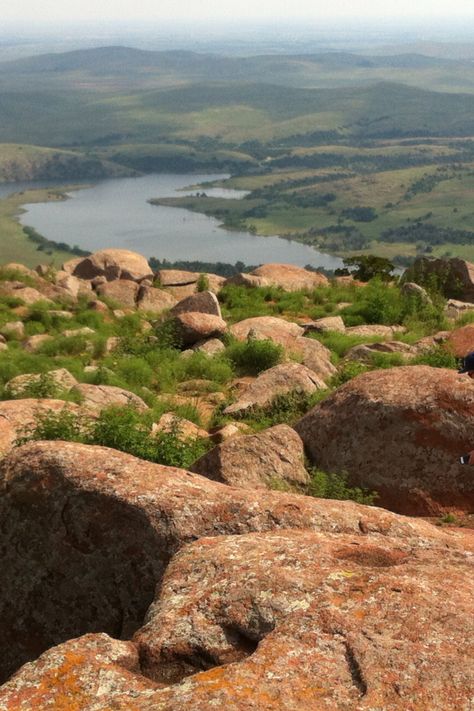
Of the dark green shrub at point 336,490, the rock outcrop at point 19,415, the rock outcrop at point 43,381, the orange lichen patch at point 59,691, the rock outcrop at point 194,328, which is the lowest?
the rock outcrop at point 194,328

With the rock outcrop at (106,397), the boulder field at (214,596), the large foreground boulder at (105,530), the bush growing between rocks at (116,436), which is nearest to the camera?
the boulder field at (214,596)

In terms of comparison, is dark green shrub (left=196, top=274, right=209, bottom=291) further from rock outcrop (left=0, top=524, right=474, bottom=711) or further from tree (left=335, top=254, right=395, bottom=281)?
rock outcrop (left=0, top=524, right=474, bottom=711)

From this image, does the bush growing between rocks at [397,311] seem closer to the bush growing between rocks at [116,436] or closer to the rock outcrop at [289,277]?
the rock outcrop at [289,277]

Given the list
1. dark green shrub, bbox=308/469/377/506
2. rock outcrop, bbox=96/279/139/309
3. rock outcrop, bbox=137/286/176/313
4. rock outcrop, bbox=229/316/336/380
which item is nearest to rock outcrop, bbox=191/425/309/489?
dark green shrub, bbox=308/469/377/506

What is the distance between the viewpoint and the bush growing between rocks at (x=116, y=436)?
1422 cm

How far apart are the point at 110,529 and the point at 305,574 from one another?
9.67 ft

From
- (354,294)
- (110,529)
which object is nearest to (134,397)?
(110,529)

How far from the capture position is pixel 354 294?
39250 mm

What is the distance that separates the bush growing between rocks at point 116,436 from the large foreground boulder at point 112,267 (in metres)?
34.3

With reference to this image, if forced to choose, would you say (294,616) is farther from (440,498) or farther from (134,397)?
(134,397)

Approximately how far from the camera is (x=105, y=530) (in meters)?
9.30

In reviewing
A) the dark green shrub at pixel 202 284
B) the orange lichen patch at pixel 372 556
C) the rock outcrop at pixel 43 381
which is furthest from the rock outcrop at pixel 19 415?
the dark green shrub at pixel 202 284

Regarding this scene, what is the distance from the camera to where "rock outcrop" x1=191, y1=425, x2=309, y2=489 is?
45.4ft

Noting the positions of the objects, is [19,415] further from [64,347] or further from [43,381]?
[64,347]
